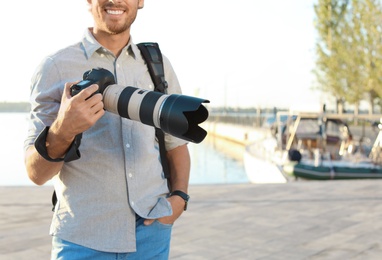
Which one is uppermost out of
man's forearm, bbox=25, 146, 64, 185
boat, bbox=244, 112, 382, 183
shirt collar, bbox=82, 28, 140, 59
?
shirt collar, bbox=82, 28, 140, 59

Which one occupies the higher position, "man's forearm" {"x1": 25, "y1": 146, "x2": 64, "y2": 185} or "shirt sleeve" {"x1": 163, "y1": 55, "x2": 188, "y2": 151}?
"shirt sleeve" {"x1": 163, "y1": 55, "x2": 188, "y2": 151}

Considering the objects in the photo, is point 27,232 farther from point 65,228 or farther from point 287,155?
point 287,155

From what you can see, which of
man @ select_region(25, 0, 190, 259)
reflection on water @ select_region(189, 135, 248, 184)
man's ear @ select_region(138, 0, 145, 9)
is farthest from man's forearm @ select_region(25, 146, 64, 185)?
reflection on water @ select_region(189, 135, 248, 184)

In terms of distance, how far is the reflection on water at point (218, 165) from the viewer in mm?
25844

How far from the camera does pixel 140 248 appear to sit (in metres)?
1.56

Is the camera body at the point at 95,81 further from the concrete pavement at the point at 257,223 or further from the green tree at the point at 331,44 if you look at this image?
the green tree at the point at 331,44

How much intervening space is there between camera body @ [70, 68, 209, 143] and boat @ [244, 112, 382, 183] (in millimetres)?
10055

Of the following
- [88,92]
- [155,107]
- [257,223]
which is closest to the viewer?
[88,92]

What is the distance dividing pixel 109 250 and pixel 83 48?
0.56m

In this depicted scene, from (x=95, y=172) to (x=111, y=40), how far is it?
15.2 inches

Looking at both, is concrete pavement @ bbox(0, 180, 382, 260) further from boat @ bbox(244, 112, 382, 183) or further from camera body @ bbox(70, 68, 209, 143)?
boat @ bbox(244, 112, 382, 183)

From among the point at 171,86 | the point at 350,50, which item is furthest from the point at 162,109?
the point at 350,50

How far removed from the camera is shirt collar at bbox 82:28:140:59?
5.10 feet

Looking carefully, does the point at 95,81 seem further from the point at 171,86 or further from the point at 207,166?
the point at 207,166
